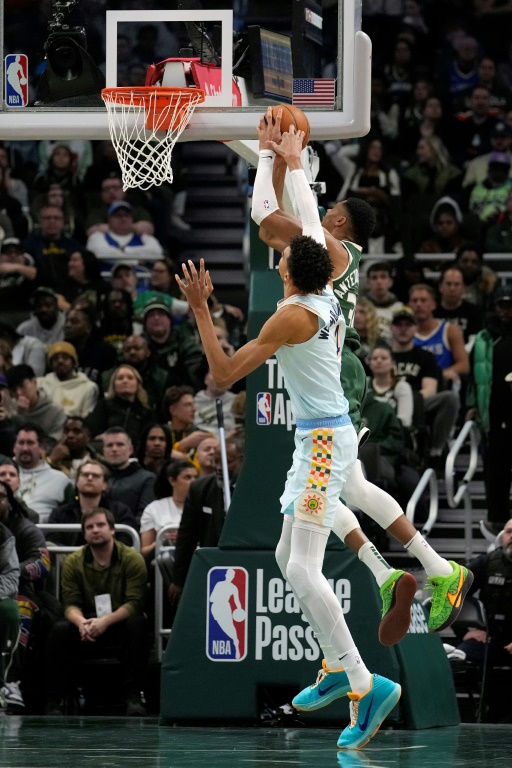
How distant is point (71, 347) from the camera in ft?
55.1

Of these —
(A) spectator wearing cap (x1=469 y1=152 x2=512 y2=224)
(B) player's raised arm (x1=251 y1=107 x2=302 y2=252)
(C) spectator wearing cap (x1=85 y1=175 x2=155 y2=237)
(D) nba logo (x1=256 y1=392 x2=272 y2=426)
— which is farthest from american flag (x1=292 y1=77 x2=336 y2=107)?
(C) spectator wearing cap (x1=85 y1=175 x2=155 y2=237)

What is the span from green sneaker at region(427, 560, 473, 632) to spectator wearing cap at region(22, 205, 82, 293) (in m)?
10.4

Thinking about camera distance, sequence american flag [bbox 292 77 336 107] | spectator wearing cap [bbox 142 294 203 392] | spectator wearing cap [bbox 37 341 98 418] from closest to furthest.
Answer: american flag [bbox 292 77 336 107] < spectator wearing cap [bbox 37 341 98 418] < spectator wearing cap [bbox 142 294 203 392]

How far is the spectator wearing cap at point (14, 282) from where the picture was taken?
18500 millimetres

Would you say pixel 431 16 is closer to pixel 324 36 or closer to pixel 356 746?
pixel 324 36

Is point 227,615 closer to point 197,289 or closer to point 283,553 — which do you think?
point 283,553

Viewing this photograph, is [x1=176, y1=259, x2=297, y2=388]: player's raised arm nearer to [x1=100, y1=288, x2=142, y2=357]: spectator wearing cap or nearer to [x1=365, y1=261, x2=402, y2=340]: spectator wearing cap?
[x1=365, y1=261, x2=402, y2=340]: spectator wearing cap

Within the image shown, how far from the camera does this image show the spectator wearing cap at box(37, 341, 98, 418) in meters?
16.5

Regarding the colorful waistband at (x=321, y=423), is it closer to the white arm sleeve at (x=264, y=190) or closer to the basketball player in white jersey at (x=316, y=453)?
the basketball player in white jersey at (x=316, y=453)

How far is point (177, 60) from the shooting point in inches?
400

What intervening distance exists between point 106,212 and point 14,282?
Answer: 6.52 feet

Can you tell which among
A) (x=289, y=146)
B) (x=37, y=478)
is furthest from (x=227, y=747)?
(x=37, y=478)

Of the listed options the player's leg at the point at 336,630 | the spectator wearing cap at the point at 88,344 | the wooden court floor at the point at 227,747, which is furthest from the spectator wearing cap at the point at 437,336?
the player's leg at the point at 336,630

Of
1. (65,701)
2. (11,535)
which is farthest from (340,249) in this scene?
(65,701)
